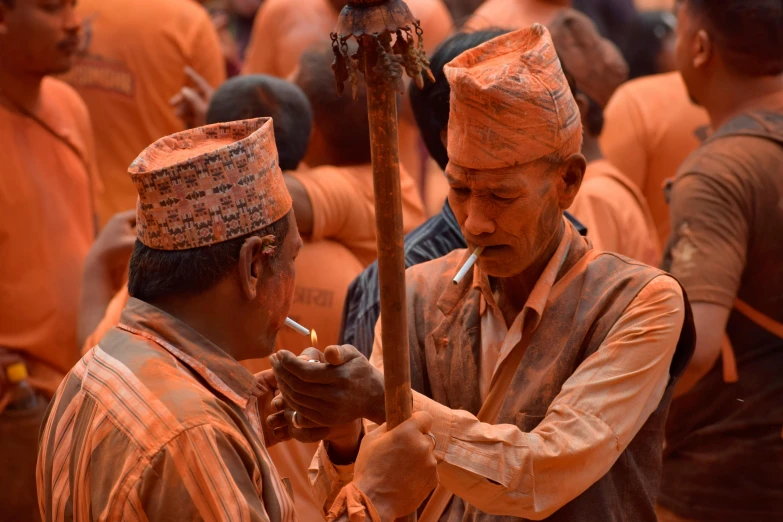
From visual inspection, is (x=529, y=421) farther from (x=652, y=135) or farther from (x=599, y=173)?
(x=652, y=135)

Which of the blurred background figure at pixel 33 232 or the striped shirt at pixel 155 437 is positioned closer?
the striped shirt at pixel 155 437

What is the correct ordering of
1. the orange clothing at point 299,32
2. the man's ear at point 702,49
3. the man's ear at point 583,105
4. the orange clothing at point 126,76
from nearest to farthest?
the man's ear at point 702,49, the man's ear at point 583,105, the orange clothing at point 126,76, the orange clothing at point 299,32

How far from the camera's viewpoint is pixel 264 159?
2.43 meters

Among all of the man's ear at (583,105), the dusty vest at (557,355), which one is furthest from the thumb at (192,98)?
the dusty vest at (557,355)

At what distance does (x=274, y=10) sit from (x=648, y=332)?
5.33 meters

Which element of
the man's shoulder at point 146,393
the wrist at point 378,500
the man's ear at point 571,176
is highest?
the man's ear at point 571,176

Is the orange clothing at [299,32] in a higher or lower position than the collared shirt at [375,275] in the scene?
lower

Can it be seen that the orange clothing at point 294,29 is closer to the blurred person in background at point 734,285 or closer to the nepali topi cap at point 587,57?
the nepali topi cap at point 587,57

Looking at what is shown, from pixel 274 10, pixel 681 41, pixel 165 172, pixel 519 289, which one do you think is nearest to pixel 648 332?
pixel 519 289

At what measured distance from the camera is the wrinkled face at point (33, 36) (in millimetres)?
5359

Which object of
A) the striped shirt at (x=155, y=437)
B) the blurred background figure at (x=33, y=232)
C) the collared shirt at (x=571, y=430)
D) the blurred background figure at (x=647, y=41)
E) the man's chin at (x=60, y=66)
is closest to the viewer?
the striped shirt at (x=155, y=437)

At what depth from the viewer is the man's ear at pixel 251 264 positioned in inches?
92.3

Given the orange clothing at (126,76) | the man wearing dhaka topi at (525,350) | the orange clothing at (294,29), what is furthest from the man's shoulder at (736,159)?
the orange clothing at (126,76)

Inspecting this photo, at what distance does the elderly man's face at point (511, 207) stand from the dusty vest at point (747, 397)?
146 centimetres
